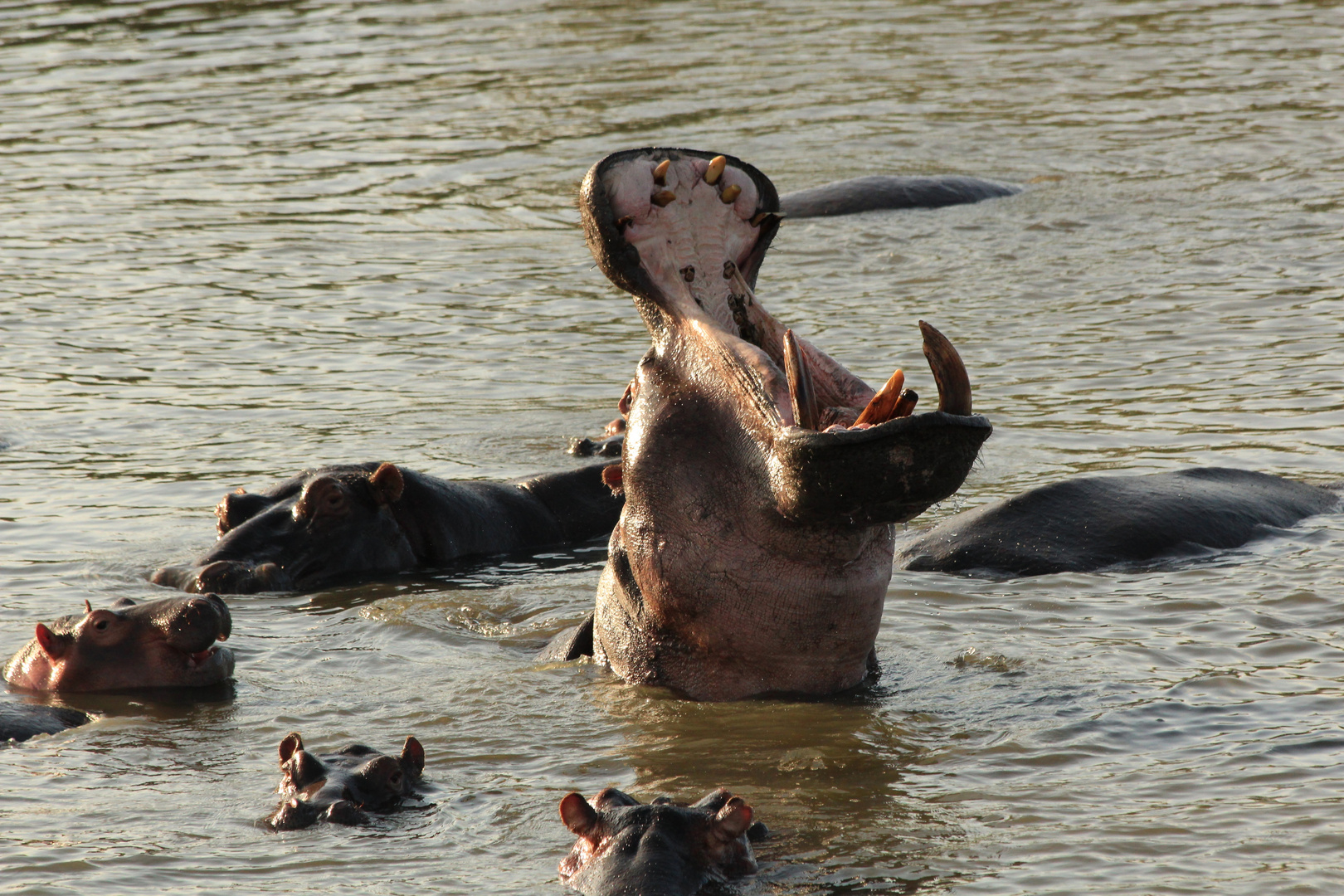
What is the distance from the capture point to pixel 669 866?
3477mm

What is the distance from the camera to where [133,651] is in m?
5.34

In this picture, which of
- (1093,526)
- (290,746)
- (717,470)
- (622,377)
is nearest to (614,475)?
(717,470)

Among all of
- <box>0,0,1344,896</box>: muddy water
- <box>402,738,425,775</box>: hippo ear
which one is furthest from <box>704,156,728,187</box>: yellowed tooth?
<box>402,738,425,775</box>: hippo ear

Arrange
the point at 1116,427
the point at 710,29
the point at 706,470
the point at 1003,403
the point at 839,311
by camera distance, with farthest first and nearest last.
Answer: the point at 710,29 → the point at 839,311 → the point at 1003,403 → the point at 1116,427 → the point at 706,470

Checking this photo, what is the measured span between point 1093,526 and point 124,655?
10.2ft

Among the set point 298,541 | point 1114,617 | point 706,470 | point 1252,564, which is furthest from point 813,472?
point 298,541

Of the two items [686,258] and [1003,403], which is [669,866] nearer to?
[686,258]

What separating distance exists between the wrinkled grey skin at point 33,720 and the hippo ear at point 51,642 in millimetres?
184

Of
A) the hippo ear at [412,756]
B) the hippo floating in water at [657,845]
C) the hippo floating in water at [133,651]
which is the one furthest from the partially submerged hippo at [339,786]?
the hippo floating in water at [133,651]

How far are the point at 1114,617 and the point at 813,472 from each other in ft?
6.69

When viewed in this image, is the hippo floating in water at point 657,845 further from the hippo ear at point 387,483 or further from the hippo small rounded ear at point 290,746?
the hippo ear at point 387,483

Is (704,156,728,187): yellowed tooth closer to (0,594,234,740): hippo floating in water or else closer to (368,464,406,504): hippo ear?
(0,594,234,740): hippo floating in water

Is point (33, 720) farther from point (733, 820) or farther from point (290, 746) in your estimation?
point (733, 820)

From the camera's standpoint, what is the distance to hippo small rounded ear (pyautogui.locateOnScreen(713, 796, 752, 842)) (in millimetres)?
3514
